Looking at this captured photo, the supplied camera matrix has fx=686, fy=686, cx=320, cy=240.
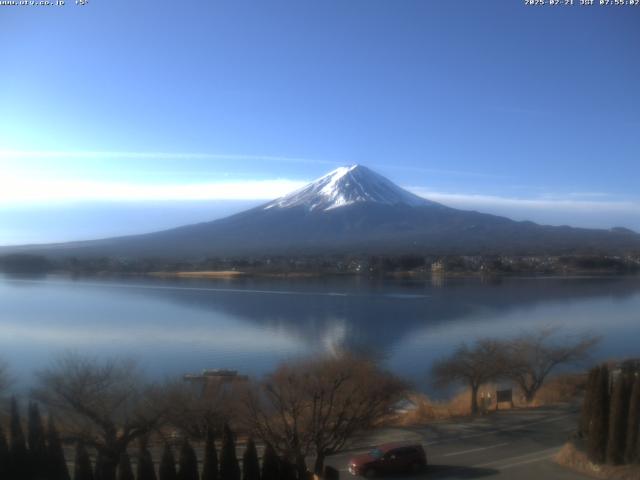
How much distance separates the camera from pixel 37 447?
209 inches

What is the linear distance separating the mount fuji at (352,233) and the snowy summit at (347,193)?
3.9 inches

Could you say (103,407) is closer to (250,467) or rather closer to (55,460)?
(55,460)

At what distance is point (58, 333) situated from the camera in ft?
50.1

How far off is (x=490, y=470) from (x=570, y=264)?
30757mm

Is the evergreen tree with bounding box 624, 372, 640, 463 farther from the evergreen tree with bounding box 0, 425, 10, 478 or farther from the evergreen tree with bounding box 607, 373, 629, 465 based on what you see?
the evergreen tree with bounding box 0, 425, 10, 478

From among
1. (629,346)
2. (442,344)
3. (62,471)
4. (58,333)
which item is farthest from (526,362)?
(58,333)

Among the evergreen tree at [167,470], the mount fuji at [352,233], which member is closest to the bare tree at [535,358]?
the evergreen tree at [167,470]

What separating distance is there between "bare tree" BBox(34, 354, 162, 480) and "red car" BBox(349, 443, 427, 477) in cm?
198

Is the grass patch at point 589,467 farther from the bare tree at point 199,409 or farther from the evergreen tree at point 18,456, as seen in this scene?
the evergreen tree at point 18,456

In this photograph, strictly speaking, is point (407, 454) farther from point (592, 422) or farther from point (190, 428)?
point (190, 428)

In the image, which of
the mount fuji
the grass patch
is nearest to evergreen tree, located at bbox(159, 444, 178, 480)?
the grass patch

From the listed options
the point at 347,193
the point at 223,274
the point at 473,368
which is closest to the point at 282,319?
the point at 473,368

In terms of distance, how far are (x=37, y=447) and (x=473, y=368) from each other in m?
6.66

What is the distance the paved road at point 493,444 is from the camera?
6191 millimetres
